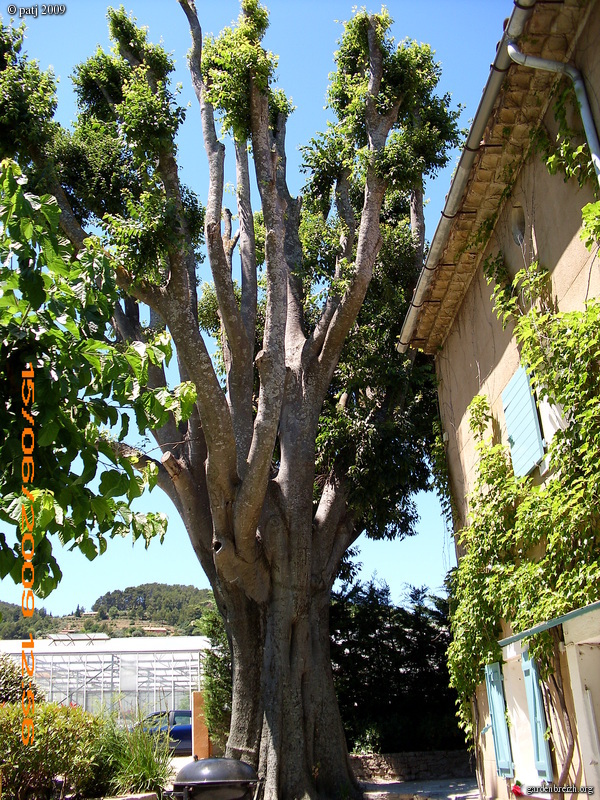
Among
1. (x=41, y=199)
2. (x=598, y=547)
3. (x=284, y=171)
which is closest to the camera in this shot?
(x=41, y=199)

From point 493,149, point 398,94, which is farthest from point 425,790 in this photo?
point 398,94

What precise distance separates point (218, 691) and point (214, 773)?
8923mm

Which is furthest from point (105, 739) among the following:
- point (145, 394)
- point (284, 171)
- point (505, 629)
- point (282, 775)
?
point (284, 171)

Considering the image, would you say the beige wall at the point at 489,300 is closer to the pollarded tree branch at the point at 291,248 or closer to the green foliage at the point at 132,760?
the pollarded tree branch at the point at 291,248

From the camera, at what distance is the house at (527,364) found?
18.0 ft

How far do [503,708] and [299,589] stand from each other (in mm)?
4764

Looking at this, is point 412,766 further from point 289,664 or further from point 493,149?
point 493,149

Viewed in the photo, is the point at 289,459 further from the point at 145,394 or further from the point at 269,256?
the point at 145,394

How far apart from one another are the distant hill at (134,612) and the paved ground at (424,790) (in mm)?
46926

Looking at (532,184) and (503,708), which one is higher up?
(532,184)

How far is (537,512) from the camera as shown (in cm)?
600

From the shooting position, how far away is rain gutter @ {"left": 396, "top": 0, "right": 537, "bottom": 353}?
5625mm

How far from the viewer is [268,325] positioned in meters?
10.7

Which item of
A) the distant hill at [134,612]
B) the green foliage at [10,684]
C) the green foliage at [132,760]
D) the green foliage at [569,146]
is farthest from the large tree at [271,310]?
the distant hill at [134,612]
